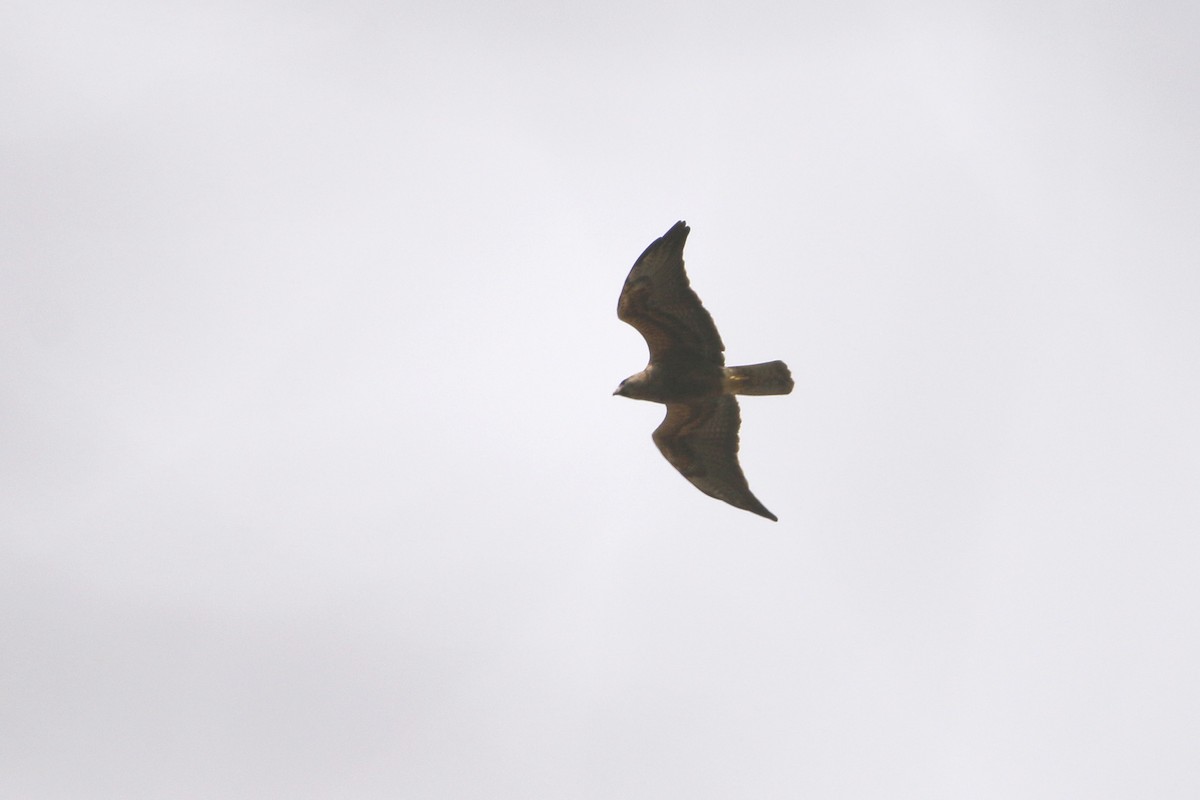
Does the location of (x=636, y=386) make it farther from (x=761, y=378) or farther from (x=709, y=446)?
(x=761, y=378)

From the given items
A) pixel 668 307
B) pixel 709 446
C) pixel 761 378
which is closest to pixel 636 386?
pixel 668 307

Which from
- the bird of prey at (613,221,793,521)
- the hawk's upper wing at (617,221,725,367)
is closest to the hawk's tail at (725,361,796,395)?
the bird of prey at (613,221,793,521)

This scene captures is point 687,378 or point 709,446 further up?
point 687,378

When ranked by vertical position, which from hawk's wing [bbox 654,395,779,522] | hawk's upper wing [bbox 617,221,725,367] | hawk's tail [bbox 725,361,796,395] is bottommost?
hawk's wing [bbox 654,395,779,522]

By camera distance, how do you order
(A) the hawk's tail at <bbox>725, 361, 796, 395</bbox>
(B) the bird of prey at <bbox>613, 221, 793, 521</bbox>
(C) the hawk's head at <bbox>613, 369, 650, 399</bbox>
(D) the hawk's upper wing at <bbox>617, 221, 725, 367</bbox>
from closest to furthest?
(D) the hawk's upper wing at <bbox>617, 221, 725, 367</bbox>
(B) the bird of prey at <bbox>613, 221, 793, 521</bbox>
(A) the hawk's tail at <bbox>725, 361, 796, 395</bbox>
(C) the hawk's head at <bbox>613, 369, 650, 399</bbox>

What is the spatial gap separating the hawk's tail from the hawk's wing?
46 cm

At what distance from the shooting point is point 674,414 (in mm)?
21109

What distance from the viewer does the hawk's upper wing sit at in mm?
19156

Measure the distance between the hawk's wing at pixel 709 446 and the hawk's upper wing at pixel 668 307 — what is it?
101 cm

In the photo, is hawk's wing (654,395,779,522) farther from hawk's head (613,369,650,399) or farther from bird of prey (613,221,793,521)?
hawk's head (613,369,650,399)

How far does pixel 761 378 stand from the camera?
20.2 m

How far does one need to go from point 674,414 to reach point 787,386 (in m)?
2.08

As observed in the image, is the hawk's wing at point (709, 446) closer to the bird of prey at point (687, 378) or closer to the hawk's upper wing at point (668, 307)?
the bird of prey at point (687, 378)

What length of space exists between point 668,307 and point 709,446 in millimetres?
2771
